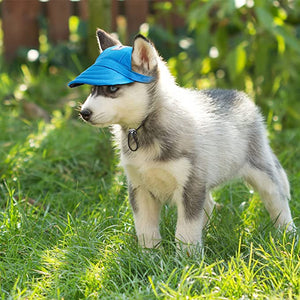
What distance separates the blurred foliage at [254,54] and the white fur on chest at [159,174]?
2.23 m

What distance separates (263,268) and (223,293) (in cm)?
52

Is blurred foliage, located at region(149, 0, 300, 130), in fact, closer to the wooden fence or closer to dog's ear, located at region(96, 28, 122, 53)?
the wooden fence

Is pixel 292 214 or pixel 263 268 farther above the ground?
pixel 263 268

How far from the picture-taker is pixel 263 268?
3.35 meters

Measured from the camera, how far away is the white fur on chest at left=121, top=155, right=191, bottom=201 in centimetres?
338

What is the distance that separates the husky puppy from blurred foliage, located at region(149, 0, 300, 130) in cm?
176

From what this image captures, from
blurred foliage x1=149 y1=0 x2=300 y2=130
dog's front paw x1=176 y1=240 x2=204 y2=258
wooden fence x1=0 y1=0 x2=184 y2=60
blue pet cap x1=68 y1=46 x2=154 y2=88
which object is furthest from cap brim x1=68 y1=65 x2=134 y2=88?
wooden fence x1=0 y1=0 x2=184 y2=60

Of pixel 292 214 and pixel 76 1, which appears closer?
pixel 292 214

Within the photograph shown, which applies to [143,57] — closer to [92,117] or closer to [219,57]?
[92,117]

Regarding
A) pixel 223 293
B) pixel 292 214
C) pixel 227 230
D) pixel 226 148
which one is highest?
pixel 226 148

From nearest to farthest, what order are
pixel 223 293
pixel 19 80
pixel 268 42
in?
pixel 223 293 < pixel 268 42 < pixel 19 80

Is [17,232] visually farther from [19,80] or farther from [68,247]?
[19,80]

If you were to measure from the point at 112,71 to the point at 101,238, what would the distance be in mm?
1248

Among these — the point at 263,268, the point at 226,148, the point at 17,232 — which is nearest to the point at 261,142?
the point at 226,148
